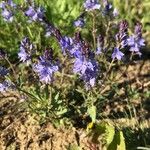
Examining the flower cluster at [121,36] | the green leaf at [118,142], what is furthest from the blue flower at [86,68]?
the green leaf at [118,142]

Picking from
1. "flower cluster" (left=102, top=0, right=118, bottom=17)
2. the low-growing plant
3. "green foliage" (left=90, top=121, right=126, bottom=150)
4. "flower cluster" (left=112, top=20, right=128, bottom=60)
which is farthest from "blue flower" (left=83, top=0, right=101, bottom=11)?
"green foliage" (left=90, top=121, right=126, bottom=150)

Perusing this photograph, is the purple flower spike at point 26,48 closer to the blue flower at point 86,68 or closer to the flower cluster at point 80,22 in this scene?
the blue flower at point 86,68

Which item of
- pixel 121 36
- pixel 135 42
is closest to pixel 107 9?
pixel 135 42

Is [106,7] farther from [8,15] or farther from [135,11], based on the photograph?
[135,11]

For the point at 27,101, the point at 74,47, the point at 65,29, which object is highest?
the point at 65,29

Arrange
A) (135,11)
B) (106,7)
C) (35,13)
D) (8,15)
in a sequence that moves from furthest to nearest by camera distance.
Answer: (135,11), (8,15), (106,7), (35,13)

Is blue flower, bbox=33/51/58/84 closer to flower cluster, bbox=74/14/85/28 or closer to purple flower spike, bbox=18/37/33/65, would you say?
purple flower spike, bbox=18/37/33/65

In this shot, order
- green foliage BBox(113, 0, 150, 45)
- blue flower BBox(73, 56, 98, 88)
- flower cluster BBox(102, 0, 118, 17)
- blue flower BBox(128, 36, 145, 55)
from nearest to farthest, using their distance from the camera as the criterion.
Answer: blue flower BBox(73, 56, 98, 88) → blue flower BBox(128, 36, 145, 55) → flower cluster BBox(102, 0, 118, 17) → green foliage BBox(113, 0, 150, 45)

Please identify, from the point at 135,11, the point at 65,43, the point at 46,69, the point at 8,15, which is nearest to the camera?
the point at 46,69

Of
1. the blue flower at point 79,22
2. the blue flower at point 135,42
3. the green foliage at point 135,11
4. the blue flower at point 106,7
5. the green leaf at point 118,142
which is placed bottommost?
the green leaf at point 118,142

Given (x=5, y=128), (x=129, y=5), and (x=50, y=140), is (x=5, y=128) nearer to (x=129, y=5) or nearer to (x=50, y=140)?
(x=50, y=140)

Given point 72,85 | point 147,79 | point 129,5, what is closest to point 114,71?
point 147,79
